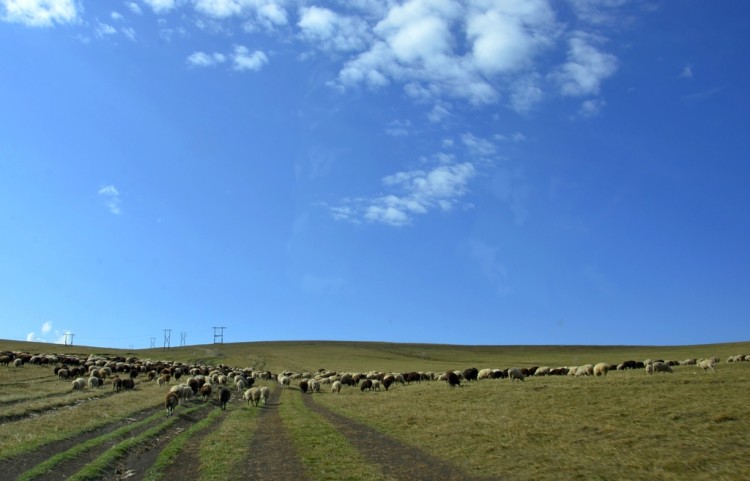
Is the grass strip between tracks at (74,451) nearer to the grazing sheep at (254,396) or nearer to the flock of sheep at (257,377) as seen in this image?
the flock of sheep at (257,377)

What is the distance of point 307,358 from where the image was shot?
114 m

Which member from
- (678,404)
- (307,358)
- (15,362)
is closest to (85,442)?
(678,404)

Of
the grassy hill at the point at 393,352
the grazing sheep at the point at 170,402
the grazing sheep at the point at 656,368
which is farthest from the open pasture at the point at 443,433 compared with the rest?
the grassy hill at the point at 393,352

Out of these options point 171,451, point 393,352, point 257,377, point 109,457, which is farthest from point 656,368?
point 393,352

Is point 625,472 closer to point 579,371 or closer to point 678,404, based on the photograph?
point 678,404

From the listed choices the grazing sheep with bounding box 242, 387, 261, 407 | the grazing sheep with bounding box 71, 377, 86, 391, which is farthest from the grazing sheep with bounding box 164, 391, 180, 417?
the grazing sheep with bounding box 71, 377, 86, 391

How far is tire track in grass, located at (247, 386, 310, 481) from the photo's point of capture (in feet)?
51.4

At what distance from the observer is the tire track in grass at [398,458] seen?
15.4 m

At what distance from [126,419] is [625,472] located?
78.6 feet

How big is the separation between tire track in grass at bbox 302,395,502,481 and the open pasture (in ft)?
0.50

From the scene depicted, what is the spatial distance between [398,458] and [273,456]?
14.2 feet

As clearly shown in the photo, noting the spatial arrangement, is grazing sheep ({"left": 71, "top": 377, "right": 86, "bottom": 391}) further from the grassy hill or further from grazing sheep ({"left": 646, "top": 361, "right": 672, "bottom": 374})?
the grassy hill

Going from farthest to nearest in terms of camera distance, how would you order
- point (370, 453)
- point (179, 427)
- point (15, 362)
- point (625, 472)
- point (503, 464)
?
1. point (15, 362)
2. point (179, 427)
3. point (370, 453)
4. point (503, 464)
5. point (625, 472)

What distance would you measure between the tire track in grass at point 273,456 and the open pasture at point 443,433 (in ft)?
0.55
